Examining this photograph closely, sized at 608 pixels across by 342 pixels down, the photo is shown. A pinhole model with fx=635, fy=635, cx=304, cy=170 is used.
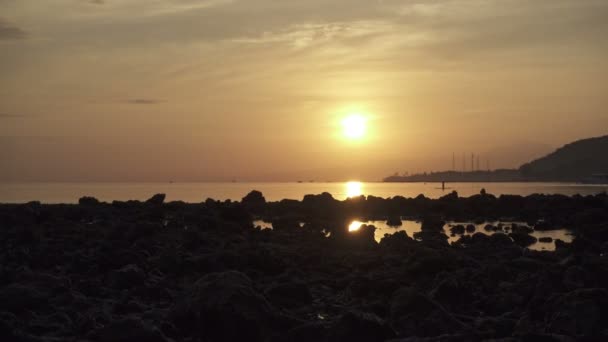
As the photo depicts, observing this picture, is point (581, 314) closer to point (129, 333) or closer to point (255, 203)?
point (129, 333)

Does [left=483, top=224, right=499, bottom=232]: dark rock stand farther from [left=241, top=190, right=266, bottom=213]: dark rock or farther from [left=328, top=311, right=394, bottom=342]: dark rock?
[left=328, top=311, right=394, bottom=342]: dark rock

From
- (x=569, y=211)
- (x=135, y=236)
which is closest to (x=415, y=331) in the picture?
(x=135, y=236)

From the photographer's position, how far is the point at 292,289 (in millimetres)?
13633

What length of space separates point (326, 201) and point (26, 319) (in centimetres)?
3975

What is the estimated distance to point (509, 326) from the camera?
1063 cm

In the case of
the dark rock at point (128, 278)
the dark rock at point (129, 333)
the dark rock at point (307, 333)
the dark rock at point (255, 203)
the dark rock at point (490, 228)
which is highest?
the dark rock at point (255, 203)

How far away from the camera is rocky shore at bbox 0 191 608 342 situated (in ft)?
33.6

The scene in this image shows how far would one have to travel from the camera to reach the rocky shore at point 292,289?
10.2 m

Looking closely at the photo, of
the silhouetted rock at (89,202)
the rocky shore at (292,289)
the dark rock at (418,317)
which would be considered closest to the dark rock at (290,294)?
the rocky shore at (292,289)

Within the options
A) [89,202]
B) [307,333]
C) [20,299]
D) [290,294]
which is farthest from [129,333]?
[89,202]

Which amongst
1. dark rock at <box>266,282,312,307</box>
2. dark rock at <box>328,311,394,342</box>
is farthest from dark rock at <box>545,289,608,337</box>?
dark rock at <box>266,282,312,307</box>

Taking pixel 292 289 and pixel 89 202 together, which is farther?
pixel 89 202

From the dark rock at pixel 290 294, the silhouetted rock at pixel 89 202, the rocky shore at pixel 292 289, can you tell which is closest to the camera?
the rocky shore at pixel 292 289

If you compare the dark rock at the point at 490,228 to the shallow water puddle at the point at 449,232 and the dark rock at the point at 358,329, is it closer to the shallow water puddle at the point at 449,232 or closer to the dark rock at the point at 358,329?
the shallow water puddle at the point at 449,232
